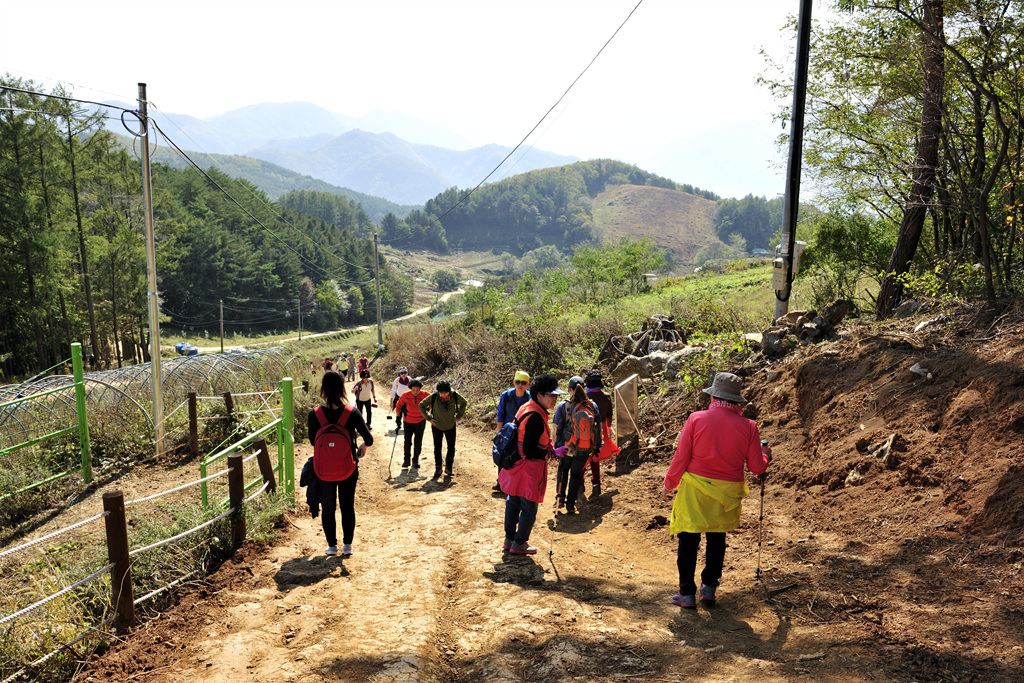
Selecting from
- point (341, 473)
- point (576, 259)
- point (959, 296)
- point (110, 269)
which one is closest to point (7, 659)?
point (341, 473)

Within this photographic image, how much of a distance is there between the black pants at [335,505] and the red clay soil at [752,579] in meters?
0.25

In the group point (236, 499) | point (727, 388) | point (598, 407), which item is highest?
point (727, 388)

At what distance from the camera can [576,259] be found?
1368 inches

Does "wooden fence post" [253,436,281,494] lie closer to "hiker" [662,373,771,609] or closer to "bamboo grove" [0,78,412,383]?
"hiker" [662,373,771,609]

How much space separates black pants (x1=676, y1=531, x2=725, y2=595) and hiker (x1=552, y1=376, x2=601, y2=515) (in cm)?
278

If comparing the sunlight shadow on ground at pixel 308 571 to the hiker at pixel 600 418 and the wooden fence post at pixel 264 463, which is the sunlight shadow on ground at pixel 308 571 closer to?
the wooden fence post at pixel 264 463

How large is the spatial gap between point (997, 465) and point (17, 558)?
11161mm

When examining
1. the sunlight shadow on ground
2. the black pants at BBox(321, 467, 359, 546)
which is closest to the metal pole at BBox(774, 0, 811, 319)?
the black pants at BBox(321, 467, 359, 546)

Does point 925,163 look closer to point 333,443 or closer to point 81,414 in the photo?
point 333,443

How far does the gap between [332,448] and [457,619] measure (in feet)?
6.67

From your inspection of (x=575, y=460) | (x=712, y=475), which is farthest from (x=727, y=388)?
(x=575, y=460)

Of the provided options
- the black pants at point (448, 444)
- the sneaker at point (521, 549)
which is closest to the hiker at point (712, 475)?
the sneaker at point (521, 549)

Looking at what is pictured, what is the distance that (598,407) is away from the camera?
821 centimetres

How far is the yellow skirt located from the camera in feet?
15.4
